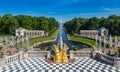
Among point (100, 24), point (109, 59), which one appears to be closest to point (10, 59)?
point (109, 59)

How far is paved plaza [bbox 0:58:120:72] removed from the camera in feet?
47.3

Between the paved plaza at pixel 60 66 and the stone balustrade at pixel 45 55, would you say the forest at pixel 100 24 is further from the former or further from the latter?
the paved plaza at pixel 60 66

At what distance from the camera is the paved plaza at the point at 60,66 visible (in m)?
14.4

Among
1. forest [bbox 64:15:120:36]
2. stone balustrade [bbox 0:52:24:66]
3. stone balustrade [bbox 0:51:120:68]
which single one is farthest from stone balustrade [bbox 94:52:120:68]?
forest [bbox 64:15:120:36]

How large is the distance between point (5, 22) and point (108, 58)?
2297 inches

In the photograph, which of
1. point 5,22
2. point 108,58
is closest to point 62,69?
point 108,58

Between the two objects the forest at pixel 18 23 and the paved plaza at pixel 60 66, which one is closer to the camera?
the paved plaza at pixel 60 66

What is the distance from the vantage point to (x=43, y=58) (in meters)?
18.8

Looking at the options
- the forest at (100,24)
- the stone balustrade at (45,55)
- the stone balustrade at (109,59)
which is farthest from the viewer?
the forest at (100,24)

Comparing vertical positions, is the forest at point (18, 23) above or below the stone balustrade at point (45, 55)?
above

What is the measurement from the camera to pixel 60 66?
15.7m

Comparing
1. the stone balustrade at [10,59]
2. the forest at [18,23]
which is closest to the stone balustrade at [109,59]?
the stone balustrade at [10,59]

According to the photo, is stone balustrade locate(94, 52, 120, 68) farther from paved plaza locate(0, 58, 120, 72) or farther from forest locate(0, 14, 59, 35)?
forest locate(0, 14, 59, 35)

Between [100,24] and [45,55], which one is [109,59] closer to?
[45,55]
